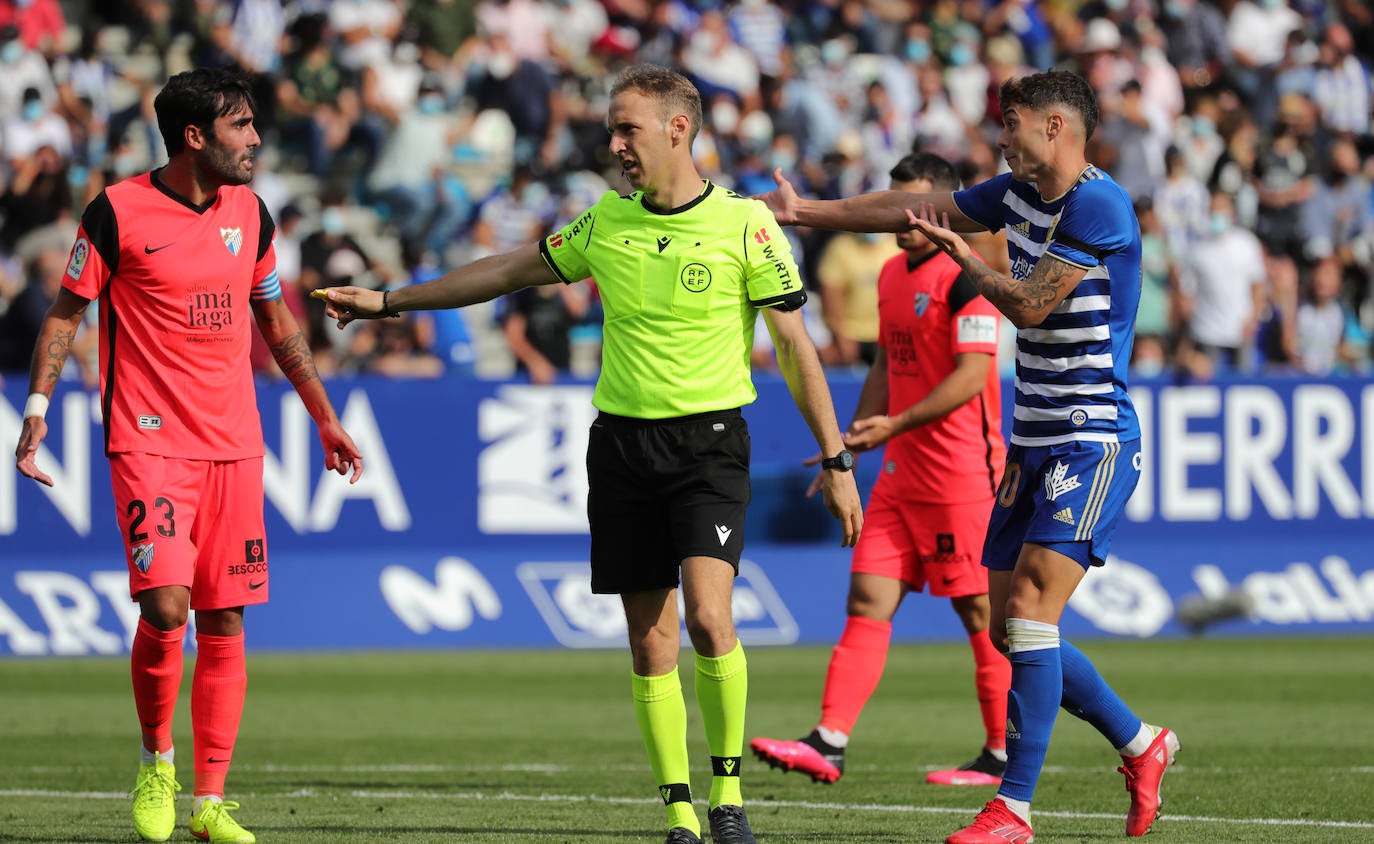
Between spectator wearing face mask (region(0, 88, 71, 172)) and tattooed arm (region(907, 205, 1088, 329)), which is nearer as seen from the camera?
tattooed arm (region(907, 205, 1088, 329))

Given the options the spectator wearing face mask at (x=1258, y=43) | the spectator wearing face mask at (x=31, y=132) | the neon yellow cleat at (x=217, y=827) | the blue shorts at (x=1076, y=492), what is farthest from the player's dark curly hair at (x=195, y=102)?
the spectator wearing face mask at (x=1258, y=43)

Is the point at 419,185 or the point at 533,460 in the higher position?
the point at 419,185

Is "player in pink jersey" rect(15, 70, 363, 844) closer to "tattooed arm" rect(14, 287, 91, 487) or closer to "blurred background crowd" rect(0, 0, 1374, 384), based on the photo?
"tattooed arm" rect(14, 287, 91, 487)

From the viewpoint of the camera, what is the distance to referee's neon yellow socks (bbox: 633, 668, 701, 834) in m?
6.47

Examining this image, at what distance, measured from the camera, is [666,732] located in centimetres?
652

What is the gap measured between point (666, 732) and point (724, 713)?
0.21 m

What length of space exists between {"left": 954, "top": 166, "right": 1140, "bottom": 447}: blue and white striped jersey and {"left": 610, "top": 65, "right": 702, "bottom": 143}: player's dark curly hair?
125cm

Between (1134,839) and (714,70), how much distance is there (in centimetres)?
1488

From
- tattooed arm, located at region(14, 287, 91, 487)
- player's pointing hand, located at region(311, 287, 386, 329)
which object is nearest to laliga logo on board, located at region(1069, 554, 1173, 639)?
player's pointing hand, located at region(311, 287, 386, 329)

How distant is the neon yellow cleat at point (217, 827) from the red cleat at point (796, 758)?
225 centimetres

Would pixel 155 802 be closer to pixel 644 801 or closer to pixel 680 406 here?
pixel 644 801

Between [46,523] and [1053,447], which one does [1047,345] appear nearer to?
[1053,447]

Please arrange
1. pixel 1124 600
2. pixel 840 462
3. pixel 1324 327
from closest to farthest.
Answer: pixel 840 462
pixel 1124 600
pixel 1324 327

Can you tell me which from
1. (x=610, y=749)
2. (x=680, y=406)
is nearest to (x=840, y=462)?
(x=680, y=406)
